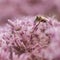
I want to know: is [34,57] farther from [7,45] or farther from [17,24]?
[17,24]

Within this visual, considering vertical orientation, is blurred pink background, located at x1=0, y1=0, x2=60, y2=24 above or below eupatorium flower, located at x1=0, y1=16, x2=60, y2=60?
above

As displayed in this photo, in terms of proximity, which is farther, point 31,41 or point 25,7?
point 25,7

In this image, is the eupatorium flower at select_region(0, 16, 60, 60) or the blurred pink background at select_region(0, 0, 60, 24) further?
the blurred pink background at select_region(0, 0, 60, 24)

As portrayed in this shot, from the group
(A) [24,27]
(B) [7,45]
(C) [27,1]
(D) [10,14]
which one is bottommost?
(B) [7,45]

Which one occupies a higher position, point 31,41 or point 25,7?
point 25,7

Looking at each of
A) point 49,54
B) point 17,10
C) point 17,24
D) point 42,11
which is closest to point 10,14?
point 17,10

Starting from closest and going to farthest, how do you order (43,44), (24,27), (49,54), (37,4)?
(49,54) < (43,44) < (24,27) < (37,4)
